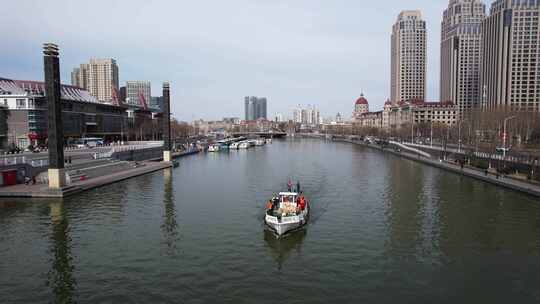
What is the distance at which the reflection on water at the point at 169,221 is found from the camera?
105ft

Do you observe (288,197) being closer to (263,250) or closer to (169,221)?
(263,250)

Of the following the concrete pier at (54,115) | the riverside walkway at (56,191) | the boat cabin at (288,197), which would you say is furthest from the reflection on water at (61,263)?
the boat cabin at (288,197)

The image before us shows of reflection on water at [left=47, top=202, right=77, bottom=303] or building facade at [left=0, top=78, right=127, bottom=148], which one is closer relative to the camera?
reflection on water at [left=47, top=202, right=77, bottom=303]

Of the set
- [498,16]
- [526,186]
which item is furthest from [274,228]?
[498,16]

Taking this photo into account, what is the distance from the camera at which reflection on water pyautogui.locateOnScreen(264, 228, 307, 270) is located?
29047 millimetres

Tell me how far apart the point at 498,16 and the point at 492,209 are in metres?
192

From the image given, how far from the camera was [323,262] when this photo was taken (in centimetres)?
2777

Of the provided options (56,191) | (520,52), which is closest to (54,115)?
(56,191)

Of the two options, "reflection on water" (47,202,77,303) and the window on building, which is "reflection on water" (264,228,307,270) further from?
the window on building

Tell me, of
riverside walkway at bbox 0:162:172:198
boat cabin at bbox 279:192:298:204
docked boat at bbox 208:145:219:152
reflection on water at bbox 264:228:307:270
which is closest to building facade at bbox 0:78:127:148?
riverside walkway at bbox 0:162:172:198

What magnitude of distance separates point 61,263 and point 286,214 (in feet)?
59.3

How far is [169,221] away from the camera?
39.4 m

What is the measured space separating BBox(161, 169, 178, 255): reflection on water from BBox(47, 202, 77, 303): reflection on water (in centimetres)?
698

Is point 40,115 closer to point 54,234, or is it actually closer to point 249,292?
point 54,234
